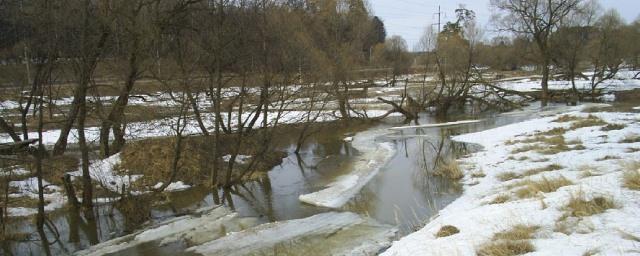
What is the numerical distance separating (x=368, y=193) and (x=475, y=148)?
680 cm

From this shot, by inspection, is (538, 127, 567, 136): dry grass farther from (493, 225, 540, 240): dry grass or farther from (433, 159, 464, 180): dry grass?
(493, 225, 540, 240): dry grass

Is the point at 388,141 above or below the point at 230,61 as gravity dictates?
below

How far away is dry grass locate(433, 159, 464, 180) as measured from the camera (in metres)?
13.5

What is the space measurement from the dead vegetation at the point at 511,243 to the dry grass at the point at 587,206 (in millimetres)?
662

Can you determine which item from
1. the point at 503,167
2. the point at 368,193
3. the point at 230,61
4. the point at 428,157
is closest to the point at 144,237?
the point at 368,193

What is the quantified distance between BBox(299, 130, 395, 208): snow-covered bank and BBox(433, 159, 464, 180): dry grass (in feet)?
6.14

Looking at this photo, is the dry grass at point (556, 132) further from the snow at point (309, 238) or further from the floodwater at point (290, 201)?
the snow at point (309, 238)

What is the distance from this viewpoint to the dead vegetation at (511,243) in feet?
19.7

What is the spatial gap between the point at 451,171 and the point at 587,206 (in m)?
6.71

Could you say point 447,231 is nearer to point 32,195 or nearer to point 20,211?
point 20,211

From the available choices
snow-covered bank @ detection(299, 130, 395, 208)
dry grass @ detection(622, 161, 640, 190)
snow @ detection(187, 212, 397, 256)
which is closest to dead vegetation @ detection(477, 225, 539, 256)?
dry grass @ detection(622, 161, 640, 190)

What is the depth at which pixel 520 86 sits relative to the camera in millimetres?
48531

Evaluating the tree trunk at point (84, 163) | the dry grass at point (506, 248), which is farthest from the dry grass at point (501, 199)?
the tree trunk at point (84, 163)

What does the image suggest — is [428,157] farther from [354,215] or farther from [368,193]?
[354,215]
